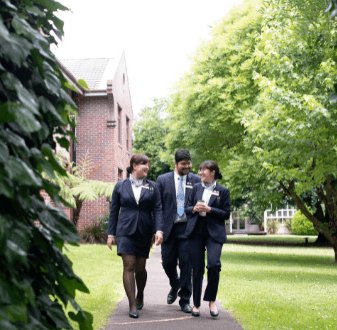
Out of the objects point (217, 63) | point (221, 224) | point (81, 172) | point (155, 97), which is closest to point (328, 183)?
point (217, 63)

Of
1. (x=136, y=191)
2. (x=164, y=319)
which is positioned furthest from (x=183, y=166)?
(x=164, y=319)

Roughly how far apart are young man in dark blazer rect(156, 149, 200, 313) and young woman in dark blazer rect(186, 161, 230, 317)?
23 centimetres

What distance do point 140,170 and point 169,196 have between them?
68 centimetres

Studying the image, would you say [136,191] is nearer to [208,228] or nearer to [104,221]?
[208,228]

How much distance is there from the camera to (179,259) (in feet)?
24.1

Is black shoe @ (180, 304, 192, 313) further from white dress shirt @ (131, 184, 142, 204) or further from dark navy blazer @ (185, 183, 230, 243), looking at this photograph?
white dress shirt @ (131, 184, 142, 204)

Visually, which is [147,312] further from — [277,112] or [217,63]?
[217,63]

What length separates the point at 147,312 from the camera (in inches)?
281

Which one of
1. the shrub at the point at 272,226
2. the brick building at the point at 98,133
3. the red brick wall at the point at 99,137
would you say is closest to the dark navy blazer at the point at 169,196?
the brick building at the point at 98,133

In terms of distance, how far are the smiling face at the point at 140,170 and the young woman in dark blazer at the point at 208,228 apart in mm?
702

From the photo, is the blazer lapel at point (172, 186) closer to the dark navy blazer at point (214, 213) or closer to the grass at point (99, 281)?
the dark navy blazer at point (214, 213)

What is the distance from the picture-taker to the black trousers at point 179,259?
7192 mm

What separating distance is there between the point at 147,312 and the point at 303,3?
9.88 m

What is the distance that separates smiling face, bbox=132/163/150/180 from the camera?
708 centimetres
